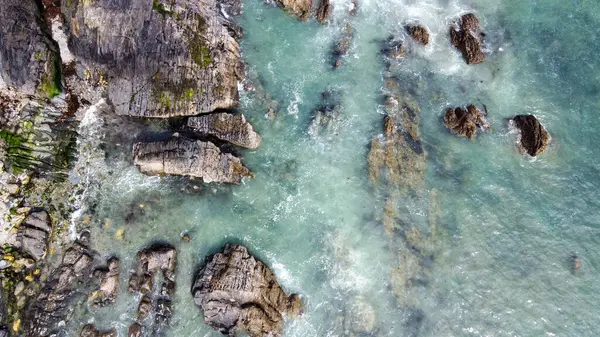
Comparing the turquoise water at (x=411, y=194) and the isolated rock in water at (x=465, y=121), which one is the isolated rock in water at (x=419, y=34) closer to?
the turquoise water at (x=411, y=194)

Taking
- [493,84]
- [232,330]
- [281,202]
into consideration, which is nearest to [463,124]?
[493,84]

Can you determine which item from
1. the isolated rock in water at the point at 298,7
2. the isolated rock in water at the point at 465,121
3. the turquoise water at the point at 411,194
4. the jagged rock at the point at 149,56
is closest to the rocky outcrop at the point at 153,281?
the turquoise water at the point at 411,194

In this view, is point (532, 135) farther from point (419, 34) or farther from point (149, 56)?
point (149, 56)

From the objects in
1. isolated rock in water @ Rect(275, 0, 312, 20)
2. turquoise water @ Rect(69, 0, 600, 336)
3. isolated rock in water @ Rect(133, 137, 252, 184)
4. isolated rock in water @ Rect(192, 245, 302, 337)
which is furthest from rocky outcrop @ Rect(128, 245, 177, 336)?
isolated rock in water @ Rect(275, 0, 312, 20)

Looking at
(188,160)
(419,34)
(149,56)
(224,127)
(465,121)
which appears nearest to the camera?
(188,160)

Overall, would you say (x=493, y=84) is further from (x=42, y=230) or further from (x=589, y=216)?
(x=42, y=230)

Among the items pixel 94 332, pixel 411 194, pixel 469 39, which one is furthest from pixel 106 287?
pixel 469 39

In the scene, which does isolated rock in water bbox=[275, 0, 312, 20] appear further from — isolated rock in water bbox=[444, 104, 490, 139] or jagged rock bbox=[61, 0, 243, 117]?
isolated rock in water bbox=[444, 104, 490, 139]
